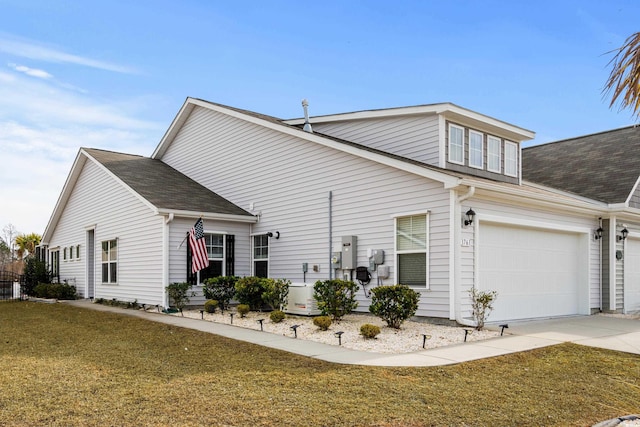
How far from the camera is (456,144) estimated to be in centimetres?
1341

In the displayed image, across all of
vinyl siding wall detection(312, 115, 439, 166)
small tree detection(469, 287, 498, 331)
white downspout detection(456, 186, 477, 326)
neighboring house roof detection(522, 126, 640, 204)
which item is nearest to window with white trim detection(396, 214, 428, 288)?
white downspout detection(456, 186, 477, 326)

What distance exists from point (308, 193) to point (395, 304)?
493 cm

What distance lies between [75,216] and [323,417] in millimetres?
18656

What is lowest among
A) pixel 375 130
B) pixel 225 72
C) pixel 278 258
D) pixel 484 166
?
pixel 278 258

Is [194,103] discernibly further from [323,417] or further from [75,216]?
[323,417]

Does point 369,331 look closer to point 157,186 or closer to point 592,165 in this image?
point 157,186

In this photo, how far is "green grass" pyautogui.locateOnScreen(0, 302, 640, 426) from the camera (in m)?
5.21

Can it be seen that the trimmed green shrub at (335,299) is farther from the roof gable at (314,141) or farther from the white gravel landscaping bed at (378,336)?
the roof gable at (314,141)

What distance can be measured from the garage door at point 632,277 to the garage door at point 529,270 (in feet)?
6.40

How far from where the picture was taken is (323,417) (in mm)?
5172

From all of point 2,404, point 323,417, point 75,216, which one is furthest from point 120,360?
point 75,216

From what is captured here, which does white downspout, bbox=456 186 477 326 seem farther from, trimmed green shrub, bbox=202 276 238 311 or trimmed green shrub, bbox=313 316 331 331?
trimmed green shrub, bbox=202 276 238 311

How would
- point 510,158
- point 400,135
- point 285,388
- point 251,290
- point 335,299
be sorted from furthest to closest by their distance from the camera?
1. point 510,158
2. point 400,135
3. point 251,290
4. point 335,299
5. point 285,388

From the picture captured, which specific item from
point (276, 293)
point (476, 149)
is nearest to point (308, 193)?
point (276, 293)
